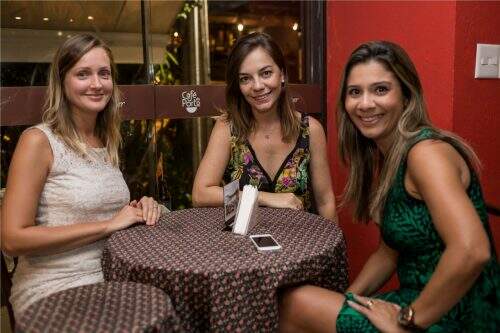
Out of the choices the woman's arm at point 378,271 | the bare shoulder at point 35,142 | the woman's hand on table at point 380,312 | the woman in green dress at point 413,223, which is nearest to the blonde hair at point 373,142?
the woman in green dress at point 413,223

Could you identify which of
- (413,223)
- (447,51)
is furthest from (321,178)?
(413,223)

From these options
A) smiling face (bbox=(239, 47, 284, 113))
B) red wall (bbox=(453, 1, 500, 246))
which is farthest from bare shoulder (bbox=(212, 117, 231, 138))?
red wall (bbox=(453, 1, 500, 246))

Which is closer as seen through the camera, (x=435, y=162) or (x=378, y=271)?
(x=435, y=162)

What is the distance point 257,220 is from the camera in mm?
1883

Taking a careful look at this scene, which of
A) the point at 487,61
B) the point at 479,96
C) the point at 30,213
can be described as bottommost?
the point at 30,213

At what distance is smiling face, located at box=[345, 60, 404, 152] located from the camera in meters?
1.50

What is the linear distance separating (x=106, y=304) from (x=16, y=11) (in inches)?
97.9

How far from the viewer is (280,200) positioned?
6.81 feet

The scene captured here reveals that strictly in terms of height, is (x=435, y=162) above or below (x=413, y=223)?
above

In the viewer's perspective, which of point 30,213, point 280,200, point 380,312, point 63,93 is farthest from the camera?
point 280,200

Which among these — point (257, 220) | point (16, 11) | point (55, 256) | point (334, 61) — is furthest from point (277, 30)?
point (55, 256)

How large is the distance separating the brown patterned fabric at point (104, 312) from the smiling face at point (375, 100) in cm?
83

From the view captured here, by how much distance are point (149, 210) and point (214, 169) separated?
17.0 inches

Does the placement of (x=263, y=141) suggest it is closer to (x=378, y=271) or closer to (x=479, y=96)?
(x=378, y=271)
